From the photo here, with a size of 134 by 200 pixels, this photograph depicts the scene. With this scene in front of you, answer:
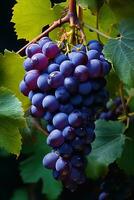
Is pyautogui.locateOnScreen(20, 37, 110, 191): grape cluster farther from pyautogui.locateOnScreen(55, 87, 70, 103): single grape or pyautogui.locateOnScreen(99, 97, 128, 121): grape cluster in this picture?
pyautogui.locateOnScreen(99, 97, 128, 121): grape cluster

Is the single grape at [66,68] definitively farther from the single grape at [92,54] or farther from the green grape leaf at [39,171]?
the green grape leaf at [39,171]

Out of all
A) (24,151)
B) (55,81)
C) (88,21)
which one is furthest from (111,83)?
(24,151)

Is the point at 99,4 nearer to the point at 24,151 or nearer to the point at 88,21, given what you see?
the point at 88,21

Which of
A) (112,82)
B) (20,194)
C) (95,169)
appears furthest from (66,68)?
(20,194)

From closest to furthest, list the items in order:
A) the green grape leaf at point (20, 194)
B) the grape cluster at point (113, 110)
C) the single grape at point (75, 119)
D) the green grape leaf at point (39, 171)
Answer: the single grape at point (75, 119) < the grape cluster at point (113, 110) < the green grape leaf at point (39, 171) < the green grape leaf at point (20, 194)

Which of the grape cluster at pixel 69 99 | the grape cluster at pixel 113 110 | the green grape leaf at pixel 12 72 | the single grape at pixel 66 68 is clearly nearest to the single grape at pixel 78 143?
the grape cluster at pixel 69 99

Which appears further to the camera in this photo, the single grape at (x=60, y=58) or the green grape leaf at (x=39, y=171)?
the green grape leaf at (x=39, y=171)
